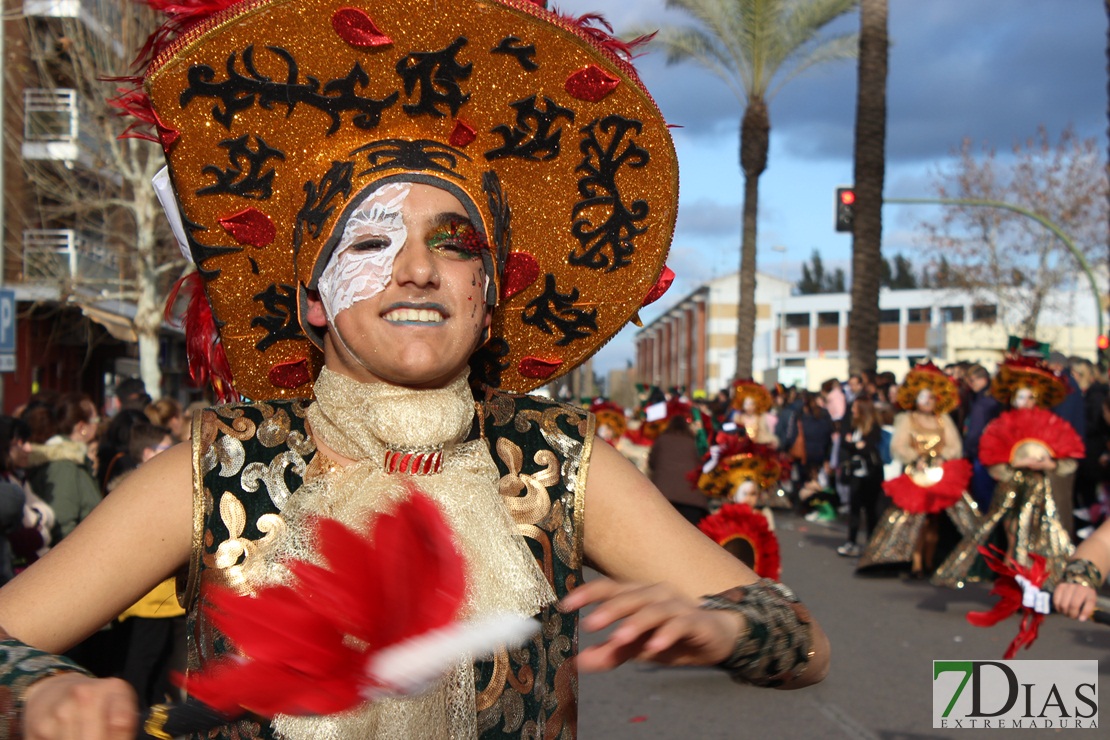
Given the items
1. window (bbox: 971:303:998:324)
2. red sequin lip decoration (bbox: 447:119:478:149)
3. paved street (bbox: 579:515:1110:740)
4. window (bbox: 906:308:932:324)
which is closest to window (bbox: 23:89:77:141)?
paved street (bbox: 579:515:1110:740)

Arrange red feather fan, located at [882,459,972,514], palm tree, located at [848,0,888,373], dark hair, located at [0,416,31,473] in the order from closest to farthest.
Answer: dark hair, located at [0,416,31,473]
red feather fan, located at [882,459,972,514]
palm tree, located at [848,0,888,373]

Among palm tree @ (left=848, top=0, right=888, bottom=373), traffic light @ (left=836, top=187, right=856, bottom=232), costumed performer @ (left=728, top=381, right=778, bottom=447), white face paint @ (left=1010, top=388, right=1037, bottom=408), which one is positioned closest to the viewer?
white face paint @ (left=1010, top=388, right=1037, bottom=408)

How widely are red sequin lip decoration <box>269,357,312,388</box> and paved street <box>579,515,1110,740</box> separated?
159 inches

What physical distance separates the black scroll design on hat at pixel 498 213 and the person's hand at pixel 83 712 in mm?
1137

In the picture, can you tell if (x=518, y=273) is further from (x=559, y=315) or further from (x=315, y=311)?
(x=315, y=311)

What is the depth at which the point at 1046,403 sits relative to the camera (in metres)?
9.78

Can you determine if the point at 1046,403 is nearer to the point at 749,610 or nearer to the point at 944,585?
the point at 944,585

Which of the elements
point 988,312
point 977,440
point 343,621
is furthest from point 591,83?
point 988,312

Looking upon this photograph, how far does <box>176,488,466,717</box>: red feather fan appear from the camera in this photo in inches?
51.8

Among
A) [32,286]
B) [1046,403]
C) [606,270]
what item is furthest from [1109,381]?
[32,286]

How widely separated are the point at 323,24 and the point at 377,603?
1.31 metres

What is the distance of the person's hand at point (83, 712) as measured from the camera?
1.45 meters

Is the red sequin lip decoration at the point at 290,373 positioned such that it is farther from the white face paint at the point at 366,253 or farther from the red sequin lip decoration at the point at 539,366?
the red sequin lip decoration at the point at 539,366

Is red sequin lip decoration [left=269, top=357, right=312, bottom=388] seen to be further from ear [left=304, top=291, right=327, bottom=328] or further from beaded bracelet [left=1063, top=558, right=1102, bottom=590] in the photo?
beaded bracelet [left=1063, top=558, right=1102, bottom=590]
